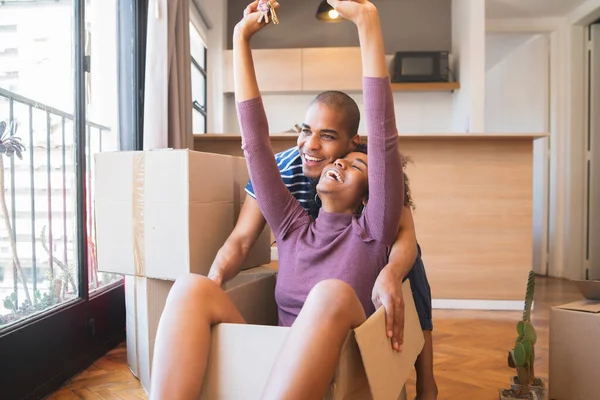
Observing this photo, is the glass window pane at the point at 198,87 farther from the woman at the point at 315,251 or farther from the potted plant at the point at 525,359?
the potted plant at the point at 525,359

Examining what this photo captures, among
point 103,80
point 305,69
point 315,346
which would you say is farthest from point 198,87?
point 315,346

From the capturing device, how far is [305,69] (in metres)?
5.27

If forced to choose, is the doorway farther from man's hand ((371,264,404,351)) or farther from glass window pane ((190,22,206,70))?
man's hand ((371,264,404,351))

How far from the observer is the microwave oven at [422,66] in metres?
5.00

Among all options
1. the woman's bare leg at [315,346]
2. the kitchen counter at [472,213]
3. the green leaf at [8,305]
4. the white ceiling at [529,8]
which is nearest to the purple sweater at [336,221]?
the woman's bare leg at [315,346]

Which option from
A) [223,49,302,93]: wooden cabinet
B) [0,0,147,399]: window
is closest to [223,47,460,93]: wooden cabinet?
[223,49,302,93]: wooden cabinet

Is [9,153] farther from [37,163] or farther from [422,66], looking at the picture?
[422,66]

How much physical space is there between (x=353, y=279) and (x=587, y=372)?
87 centimetres

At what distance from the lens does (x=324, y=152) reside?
4.33 feet

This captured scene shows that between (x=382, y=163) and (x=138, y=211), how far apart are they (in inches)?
30.0

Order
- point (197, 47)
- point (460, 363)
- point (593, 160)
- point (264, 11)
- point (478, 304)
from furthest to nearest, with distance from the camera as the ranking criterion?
point (197, 47) → point (593, 160) → point (478, 304) → point (460, 363) → point (264, 11)

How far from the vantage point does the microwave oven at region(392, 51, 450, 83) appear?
500 centimetres

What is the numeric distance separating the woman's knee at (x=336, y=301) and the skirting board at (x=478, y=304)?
2326 mm

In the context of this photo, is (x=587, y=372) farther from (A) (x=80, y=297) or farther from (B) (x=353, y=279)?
(A) (x=80, y=297)
